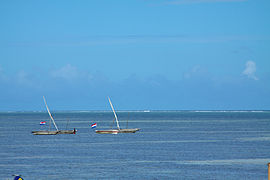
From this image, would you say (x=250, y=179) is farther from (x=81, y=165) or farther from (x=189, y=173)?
(x=81, y=165)

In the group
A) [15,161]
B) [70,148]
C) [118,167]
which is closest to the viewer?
[118,167]

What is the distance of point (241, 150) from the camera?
114 metres

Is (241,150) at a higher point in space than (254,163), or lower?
higher

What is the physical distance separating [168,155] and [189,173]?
1023 inches

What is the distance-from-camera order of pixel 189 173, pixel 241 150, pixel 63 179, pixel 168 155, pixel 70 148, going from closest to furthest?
pixel 63 179
pixel 189 173
pixel 168 155
pixel 241 150
pixel 70 148

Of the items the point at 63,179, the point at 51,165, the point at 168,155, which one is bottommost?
the point at 63,179

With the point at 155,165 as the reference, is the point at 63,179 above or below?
below

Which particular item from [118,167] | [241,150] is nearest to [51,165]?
[118,167]

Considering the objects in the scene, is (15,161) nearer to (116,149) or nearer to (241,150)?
(116,149)

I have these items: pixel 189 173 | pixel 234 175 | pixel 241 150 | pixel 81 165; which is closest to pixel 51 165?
pixel 81 165

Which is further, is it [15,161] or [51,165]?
[15,161]

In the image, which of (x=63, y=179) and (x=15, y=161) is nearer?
(x=63, y=179)

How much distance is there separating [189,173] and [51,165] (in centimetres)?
2215

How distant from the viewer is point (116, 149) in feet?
392
